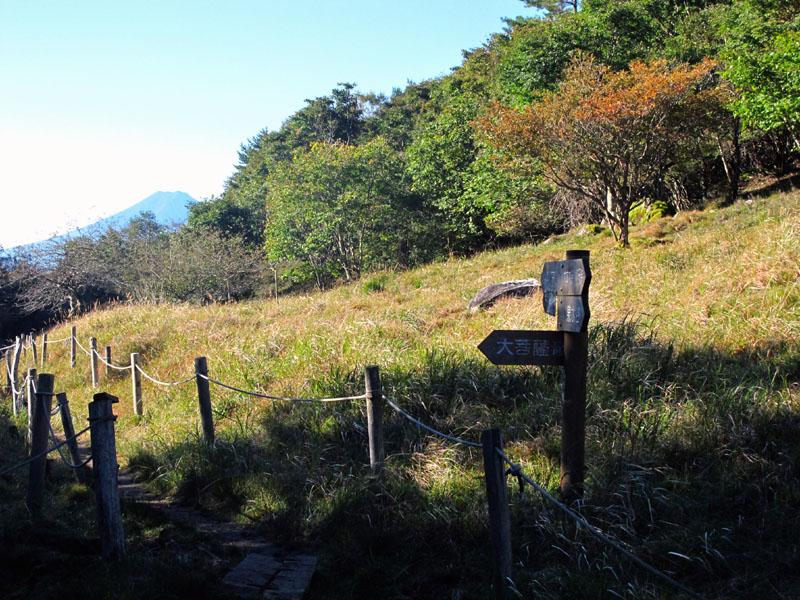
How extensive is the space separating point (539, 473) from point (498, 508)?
1.74 m

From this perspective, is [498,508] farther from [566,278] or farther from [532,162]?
[532,162]

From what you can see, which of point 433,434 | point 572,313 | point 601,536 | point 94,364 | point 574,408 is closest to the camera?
point 601,536

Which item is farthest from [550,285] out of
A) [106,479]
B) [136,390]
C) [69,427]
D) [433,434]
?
[136,390]

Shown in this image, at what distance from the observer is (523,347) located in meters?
4.04

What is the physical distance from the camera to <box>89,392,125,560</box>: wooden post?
13.6ft

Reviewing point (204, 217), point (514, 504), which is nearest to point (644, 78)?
Result: point (514, 504)

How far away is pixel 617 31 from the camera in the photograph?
23.1 metres

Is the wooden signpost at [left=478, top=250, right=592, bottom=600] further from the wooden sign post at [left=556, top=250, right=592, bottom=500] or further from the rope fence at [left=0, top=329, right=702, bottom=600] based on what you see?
the rope fence at [left=0, top=329, right=702, bottom=600]

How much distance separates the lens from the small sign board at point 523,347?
4.01 meters

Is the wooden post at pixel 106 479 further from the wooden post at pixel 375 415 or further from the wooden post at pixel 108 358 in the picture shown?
the wooden post at pixel 108 358

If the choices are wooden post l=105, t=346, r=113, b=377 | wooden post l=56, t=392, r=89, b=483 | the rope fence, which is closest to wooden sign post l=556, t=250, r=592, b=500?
the rope fence

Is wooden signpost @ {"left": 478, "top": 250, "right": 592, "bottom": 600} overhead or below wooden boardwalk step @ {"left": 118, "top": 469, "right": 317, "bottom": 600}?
overhead

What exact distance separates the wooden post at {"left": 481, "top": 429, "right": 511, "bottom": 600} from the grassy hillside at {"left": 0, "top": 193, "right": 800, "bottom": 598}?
1.04 feet

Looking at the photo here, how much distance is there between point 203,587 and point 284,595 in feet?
1.60
